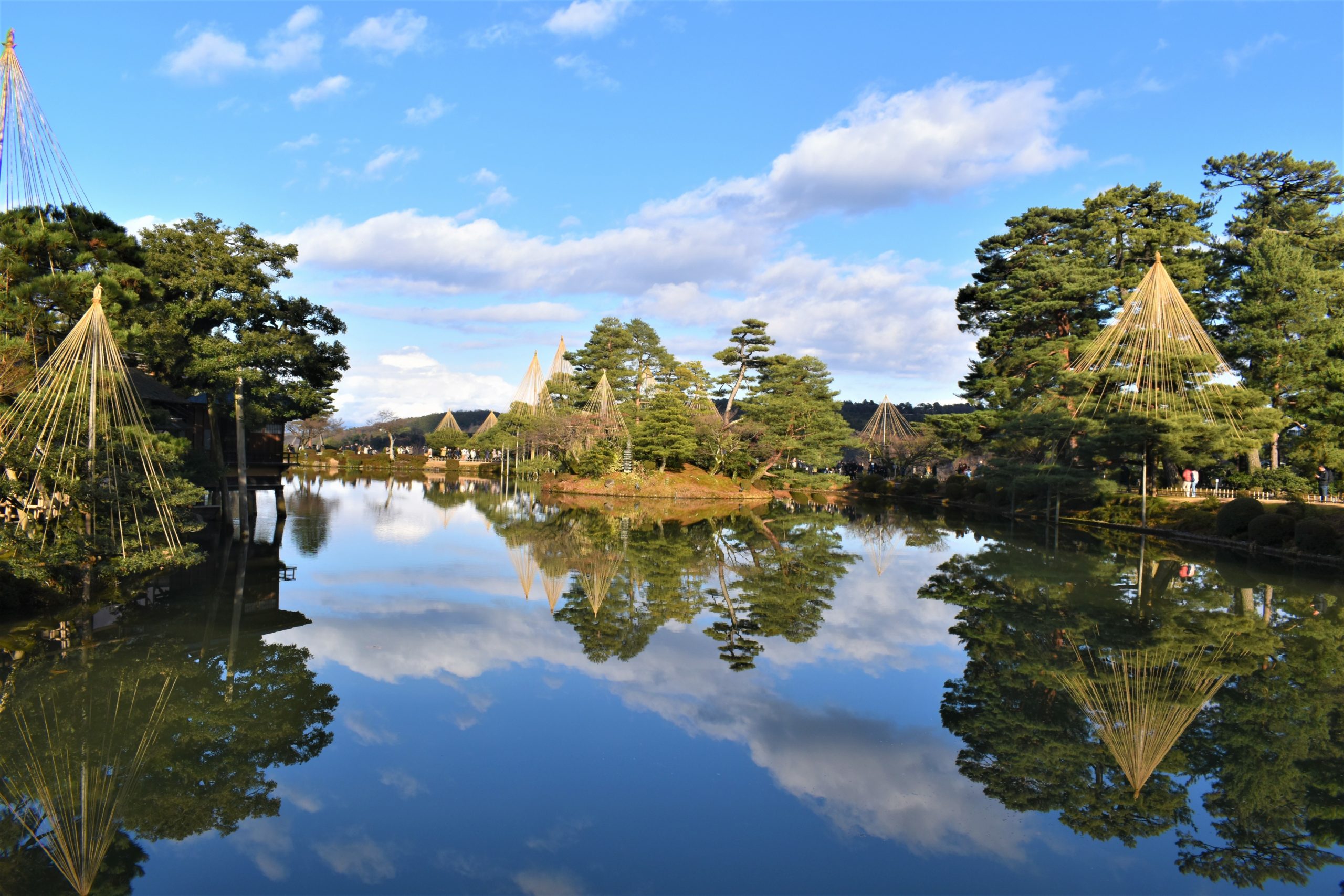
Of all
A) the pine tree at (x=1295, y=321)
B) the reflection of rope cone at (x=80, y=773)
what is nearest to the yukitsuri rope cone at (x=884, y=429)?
the pine tree at (x=1295, y=321)

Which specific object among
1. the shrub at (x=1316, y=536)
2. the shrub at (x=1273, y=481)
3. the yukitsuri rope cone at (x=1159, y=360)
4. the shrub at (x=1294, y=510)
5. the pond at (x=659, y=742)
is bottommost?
the pond at (x=659, y=742)

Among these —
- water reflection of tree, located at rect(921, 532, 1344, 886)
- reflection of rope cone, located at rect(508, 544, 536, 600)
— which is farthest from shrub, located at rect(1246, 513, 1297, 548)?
reflection of rope cone, located at rect(508, 544, 536, 600)

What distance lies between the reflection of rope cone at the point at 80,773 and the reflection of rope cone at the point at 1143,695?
22.5 feet

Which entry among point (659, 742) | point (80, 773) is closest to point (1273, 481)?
point (659, 742)

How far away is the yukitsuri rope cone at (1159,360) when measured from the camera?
23125 millimetres

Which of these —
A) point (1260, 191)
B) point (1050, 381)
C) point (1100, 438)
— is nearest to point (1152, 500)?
point (1100, 438)

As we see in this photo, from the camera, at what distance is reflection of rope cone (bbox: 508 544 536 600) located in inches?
498

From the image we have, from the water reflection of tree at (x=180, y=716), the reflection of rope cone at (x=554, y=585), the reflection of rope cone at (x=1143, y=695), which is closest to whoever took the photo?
the water reflection of tree at (x=180, y=716)

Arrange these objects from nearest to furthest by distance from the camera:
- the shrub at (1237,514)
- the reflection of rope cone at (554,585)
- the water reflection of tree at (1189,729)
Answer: the water reflection of tree at (1189,729)
the reflection of rope cone at (554,585)
the shrub at (1237,514)

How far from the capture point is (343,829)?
4676 millimetres

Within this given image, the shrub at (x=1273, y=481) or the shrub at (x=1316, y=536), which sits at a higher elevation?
the shrub at (x=1273, y=481)

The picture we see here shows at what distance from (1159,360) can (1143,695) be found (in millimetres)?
19729

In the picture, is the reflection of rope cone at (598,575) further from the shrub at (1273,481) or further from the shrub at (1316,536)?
the shrub at (1273,481)

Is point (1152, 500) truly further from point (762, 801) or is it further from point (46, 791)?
point (46, 791)
